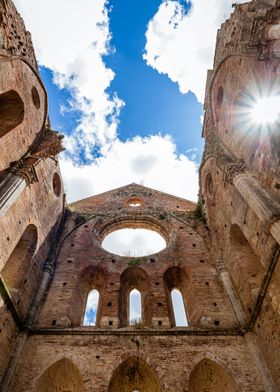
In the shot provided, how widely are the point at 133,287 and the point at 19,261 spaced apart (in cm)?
409

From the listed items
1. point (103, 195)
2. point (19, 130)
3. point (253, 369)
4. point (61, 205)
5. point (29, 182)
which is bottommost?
point (253, 369)

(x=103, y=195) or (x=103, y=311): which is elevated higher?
(x=103, y=195)

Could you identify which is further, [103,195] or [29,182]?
[103,195]

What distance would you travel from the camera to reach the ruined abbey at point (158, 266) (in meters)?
7.20

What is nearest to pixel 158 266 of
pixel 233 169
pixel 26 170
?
pixel 233 169

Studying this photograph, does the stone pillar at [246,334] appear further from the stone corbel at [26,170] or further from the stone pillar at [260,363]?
the stone corbel at [26,170]

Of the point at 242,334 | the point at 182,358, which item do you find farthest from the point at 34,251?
the point at 242,334

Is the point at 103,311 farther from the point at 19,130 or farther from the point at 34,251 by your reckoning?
the point at 19,130

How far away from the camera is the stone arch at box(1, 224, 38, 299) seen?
8.49 m

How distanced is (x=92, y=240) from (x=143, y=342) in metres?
5.13

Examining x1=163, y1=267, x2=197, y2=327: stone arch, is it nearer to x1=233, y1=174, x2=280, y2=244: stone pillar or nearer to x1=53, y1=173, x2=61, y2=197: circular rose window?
x1=233, y1=174, x2=280, y2=244: stone pillar

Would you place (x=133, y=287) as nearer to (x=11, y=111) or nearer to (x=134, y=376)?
(x=134, y=376)

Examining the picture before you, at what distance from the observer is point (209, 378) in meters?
7.49

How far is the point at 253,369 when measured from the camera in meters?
7.16
